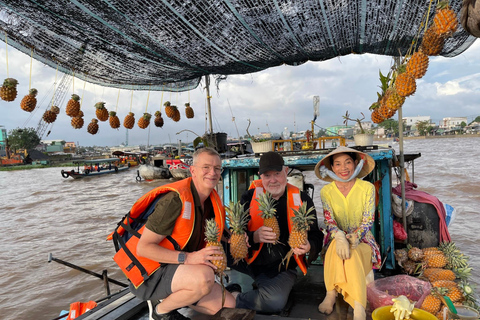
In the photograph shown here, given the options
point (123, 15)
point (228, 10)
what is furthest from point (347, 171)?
point (123, 15)

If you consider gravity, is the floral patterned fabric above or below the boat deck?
above

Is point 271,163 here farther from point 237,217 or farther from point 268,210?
point 237,217

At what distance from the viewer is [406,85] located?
141 inches

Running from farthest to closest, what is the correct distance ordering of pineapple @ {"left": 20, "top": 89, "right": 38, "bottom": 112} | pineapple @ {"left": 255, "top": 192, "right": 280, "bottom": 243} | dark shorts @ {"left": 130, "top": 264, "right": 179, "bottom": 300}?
pineapple @ {"left": 20, "top": 89, "right": 38, "bottom": 112} < pineapple @ {"left": 255, "top": 192, "right": 280, "bottom": 243} < dark shorts @ {"left": 130, "top": 264, "right": 179, "bottom": 300}

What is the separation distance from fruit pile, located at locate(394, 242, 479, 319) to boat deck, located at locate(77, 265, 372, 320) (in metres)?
1.03

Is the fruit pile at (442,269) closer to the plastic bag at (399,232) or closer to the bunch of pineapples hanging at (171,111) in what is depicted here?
the plastic bag at (399,232)

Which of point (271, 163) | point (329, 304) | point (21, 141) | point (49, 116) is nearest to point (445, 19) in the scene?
point (271, 163)

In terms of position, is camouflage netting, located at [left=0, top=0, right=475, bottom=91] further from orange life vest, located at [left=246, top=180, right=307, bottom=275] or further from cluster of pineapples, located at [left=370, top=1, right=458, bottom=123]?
orange life vest, located at [left=246, top=180, right=307, bottom=275]

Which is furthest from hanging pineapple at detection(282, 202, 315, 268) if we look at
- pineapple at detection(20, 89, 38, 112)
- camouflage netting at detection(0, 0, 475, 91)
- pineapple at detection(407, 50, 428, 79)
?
pineapple at detection(20, 89, 38, 112)

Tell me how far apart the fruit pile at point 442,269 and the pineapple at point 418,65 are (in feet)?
7.47

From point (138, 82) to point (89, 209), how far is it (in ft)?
33.6

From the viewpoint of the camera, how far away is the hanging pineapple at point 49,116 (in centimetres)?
596

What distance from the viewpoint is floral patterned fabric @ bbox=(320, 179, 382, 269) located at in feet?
10.0

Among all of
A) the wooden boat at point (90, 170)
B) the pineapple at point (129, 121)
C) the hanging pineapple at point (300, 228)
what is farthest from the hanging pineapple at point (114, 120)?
the wooden boat at point (90, 170)
